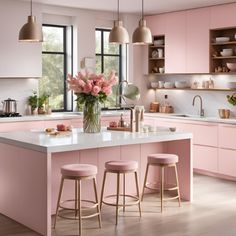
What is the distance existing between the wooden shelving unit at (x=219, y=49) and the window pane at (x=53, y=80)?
2.61m

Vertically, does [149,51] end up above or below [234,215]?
above

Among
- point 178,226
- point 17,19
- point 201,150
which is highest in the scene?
point 17,19

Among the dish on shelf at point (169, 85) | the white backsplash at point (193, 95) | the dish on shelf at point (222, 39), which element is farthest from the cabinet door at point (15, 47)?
the dish on shelf at point (222, 39)

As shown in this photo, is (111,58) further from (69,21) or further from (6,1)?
(6,1)

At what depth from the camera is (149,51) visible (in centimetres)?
927

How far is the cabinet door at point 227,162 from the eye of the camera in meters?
7.30

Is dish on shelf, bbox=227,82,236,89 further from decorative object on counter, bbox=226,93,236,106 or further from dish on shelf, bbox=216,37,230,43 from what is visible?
dish on shelf, bbox=216,37,230,43

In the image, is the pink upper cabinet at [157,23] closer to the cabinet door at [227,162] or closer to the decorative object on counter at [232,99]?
the decorative object on counter at [232,99]

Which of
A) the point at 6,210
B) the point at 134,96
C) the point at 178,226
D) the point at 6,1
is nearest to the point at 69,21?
the point at 6,1

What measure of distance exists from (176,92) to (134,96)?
313cm

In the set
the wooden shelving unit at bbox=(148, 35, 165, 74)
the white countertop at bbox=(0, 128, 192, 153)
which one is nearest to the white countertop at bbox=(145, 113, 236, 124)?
the wooden shelving unit at bbox=(148, 35, 165, 74)

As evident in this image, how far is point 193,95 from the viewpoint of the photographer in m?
8.73

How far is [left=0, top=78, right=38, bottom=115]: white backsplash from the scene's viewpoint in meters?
7.77

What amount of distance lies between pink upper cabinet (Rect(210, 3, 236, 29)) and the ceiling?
12 centimetres
